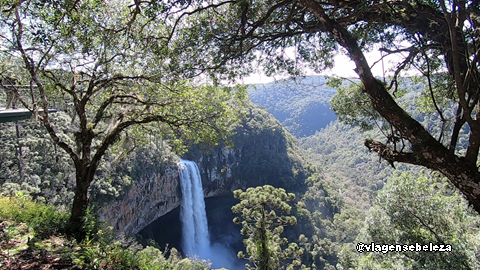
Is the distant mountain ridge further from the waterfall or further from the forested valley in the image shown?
the forested valley

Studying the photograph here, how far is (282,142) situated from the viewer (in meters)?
56.2

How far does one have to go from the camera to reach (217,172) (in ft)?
139

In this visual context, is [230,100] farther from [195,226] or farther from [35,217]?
[195,226]

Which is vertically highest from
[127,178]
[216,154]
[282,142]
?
[282,142]

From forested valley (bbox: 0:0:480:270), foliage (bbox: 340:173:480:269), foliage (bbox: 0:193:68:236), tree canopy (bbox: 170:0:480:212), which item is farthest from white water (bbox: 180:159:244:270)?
tree canopy (bbox: 170:0:480:212)

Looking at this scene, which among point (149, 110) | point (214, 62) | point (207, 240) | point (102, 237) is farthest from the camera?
point (207, 240)

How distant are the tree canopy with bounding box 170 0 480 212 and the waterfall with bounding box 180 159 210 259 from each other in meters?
28.4

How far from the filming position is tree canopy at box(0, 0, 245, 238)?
3.99 meters

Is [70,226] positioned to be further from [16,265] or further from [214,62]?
[214,62]

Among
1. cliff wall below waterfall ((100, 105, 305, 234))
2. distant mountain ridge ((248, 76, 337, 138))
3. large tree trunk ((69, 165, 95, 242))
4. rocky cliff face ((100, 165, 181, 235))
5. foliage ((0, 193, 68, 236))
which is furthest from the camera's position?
distant mountain ridge ((248, 76, 337, 138))

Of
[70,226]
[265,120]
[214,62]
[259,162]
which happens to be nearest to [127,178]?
[70,226]

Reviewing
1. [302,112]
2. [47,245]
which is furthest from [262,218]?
[302,112]

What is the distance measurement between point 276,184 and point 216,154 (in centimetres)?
1341

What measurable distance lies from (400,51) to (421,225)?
7.29 m
